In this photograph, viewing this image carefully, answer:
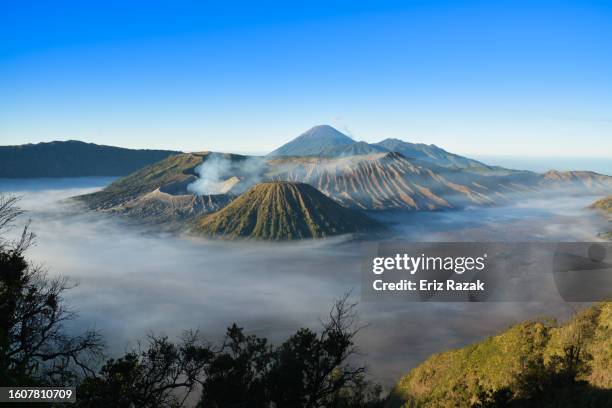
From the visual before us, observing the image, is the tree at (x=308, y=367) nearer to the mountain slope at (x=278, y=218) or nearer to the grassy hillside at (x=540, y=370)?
the grassy hillside at (x=540, y=370)

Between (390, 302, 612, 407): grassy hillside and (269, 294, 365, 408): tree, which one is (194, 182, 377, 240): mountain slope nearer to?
(269, 294, 365, 408): tree

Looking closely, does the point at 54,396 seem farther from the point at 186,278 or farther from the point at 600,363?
the point at 186,278

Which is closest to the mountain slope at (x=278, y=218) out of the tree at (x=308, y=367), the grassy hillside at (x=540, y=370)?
the tree at (x=308, y=367)

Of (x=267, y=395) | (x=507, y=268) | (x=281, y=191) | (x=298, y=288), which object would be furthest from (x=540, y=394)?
(x=281, y=191)

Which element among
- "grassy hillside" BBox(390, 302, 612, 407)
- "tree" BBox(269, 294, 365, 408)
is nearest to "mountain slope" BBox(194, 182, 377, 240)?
"tree" BBox(269, 294, 365, 408)

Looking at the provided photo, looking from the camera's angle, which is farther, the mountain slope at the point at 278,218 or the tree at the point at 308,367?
the mountain slope at the point at 278,218

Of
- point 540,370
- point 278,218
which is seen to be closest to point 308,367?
point 540,370
